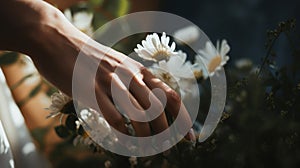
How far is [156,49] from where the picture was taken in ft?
1.99

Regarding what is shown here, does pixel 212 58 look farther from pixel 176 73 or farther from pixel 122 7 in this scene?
pixel 122 7

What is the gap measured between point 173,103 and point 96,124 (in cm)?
9

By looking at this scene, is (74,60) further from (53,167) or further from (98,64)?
(53,167)

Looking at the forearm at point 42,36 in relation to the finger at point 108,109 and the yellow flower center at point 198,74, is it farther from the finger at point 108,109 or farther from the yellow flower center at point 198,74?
the yellow flower center at point 198,74

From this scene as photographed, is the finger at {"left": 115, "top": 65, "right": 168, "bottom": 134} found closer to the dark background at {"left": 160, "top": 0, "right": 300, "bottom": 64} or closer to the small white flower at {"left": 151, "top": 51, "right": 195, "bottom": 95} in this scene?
the small white flower at {"left": 151, "top": 51, "right": 195, "bottom": 95}

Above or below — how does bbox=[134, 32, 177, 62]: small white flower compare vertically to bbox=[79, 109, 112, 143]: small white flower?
above

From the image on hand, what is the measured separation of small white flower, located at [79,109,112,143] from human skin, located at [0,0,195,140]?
0.09 feet

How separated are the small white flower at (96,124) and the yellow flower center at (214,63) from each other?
0.15m

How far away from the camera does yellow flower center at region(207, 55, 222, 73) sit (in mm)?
656

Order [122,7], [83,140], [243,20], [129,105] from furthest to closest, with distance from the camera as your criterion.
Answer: [243,20] → [122,7] → [83,140] → [129,105]

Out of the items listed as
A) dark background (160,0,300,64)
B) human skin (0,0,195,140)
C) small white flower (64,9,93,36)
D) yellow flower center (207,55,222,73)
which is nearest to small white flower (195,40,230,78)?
yellow flower center (207,55,222,73)

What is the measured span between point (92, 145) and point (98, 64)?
0.12 m

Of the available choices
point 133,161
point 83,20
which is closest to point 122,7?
point 83,20

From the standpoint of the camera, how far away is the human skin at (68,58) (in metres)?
0.55
